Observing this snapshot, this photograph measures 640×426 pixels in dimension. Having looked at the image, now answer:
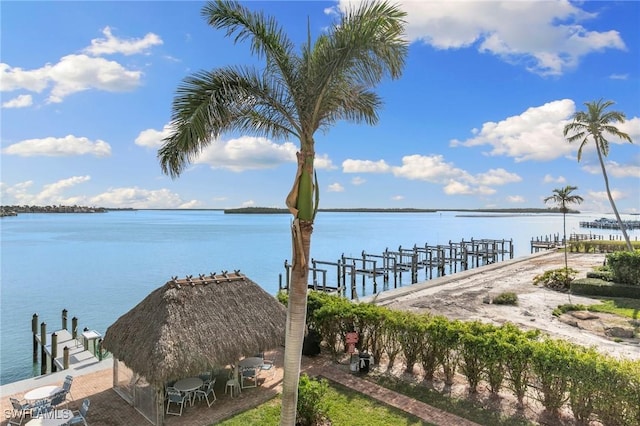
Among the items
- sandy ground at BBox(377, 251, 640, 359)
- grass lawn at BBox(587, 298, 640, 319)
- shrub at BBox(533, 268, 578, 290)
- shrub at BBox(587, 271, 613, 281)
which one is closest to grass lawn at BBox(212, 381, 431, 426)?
sandy ground at BBox(377, 251, 640, 359)

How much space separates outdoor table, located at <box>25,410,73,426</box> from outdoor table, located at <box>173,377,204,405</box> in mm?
2327

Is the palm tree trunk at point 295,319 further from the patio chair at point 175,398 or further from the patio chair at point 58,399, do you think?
the patio chair at point 58,399

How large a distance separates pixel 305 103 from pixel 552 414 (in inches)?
358

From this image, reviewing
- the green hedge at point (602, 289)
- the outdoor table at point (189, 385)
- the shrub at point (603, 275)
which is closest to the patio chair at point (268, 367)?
the outdoor table at point (189, 385)

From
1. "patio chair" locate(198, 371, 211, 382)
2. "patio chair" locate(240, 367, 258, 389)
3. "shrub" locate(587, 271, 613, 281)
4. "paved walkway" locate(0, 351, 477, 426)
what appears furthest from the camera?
"shrub" locate(587, 271, 613, 281)

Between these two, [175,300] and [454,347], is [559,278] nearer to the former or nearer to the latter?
[454,347]

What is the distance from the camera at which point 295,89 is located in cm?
699

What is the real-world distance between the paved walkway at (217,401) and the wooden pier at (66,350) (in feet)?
7.31

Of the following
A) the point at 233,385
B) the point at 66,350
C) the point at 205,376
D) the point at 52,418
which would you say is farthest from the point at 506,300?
the point at 66,350

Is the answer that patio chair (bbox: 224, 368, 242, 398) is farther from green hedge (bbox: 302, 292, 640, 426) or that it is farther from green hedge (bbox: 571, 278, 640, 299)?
green hedge (bbox: 571, 278, 640, 299)

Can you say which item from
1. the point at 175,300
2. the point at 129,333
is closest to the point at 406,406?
the point at 175,300

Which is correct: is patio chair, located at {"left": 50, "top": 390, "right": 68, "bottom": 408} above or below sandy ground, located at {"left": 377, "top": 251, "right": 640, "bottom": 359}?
above

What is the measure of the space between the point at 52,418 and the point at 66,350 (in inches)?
217

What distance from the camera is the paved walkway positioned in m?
9.16
